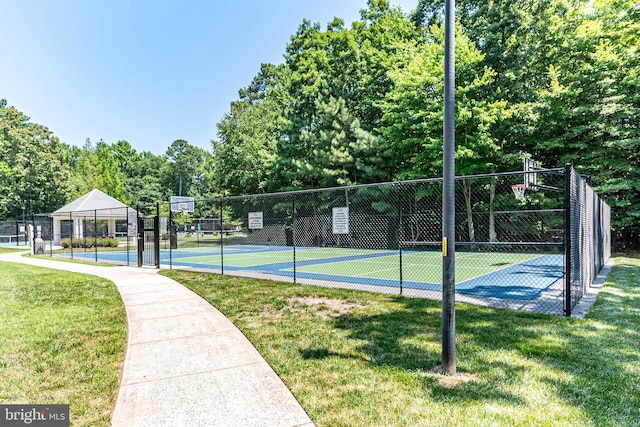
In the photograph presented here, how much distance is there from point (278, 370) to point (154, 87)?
40.3 meters

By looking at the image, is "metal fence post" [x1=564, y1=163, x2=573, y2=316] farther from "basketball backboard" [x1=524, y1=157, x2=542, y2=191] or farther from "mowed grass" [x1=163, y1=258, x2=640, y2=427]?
"mowed grass" [x1=163, y1=258, x2=640, y2=427]

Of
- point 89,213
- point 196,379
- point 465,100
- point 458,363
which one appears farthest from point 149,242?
point 89,213

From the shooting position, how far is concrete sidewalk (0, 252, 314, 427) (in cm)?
296

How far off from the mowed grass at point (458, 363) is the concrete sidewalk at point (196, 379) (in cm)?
21

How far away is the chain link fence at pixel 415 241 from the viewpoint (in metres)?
7.49

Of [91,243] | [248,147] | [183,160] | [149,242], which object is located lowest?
[91,243]

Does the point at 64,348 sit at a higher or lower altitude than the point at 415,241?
lower

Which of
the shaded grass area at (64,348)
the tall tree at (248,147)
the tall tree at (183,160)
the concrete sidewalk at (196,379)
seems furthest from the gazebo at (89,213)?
the tall tree at (183,160)

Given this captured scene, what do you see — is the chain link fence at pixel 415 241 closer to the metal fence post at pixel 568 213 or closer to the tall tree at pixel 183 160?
the metal fence post at pixel 568 213

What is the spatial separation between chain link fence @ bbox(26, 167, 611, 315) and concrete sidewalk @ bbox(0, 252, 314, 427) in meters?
3.40

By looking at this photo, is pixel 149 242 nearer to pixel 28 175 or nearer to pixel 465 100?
pixel 465 100

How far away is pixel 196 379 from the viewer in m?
3.72

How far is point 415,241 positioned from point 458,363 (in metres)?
9.11

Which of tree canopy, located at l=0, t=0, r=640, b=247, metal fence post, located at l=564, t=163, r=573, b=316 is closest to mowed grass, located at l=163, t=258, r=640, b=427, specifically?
metal fence post, located at l=564, t=163, r=573, b=316
